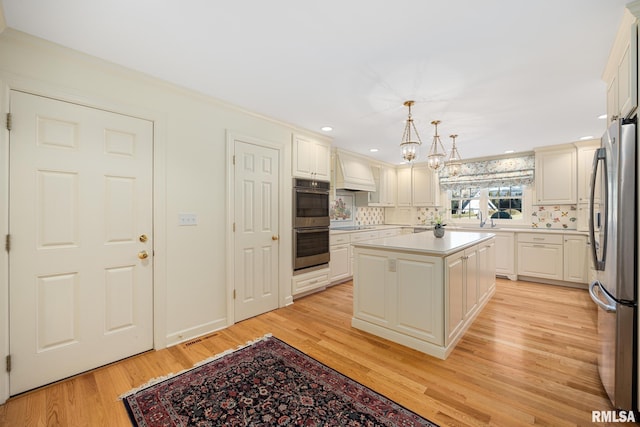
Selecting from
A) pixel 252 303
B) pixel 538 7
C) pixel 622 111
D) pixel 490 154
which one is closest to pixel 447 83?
pixel 538 7

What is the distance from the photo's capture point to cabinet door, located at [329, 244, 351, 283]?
14.5 ft

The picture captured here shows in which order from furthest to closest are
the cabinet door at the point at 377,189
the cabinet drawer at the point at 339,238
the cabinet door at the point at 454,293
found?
the cabinet door at the point at 377,189 < the cabinet drawer at the point at 339,238 < the cabinet door at the point at 454,293

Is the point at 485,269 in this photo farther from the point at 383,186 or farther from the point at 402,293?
the point at 383,186

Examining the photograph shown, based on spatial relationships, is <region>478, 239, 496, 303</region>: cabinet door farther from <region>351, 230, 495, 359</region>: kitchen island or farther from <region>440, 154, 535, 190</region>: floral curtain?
<region>440, 154, 535, 190</region>: floral curtain

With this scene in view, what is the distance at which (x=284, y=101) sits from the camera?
2877 millimetres

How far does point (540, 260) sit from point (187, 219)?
17.9 feet

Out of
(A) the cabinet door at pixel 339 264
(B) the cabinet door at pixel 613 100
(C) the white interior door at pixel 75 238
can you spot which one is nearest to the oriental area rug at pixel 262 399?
(C) the white interior door at pixel 75 238

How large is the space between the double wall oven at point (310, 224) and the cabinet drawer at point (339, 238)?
0.73 ft

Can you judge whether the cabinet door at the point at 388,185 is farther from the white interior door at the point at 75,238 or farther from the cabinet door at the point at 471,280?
the white interior door at the point at 75,238

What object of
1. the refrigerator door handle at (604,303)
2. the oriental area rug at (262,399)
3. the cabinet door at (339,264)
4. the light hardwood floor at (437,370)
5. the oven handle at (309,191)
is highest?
the oven handle at (309,191)

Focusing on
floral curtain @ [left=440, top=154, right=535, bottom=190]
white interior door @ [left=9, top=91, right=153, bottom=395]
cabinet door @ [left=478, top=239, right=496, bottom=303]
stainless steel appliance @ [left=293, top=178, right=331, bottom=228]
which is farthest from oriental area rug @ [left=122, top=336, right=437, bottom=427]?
floral curtain @ [left=440, top=154, right=535, bottom=190]

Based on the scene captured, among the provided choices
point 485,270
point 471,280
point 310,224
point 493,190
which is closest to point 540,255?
point 493,190

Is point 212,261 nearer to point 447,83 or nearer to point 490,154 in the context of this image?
point 447,83

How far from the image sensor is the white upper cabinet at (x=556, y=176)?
15.1ft
